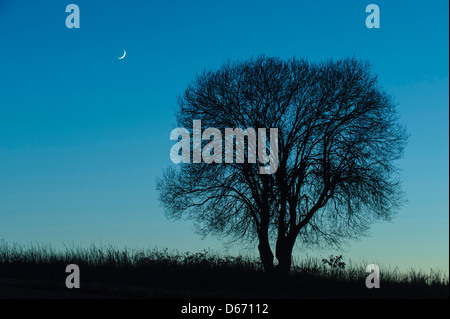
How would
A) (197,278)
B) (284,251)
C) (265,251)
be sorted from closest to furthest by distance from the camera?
(197,278) < (265,251) < (284,251)

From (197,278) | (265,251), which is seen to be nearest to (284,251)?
(265,251)

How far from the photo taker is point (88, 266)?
20188mm

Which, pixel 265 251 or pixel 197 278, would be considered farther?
pixel 265 251

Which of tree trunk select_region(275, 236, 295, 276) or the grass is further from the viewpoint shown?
tree trunk select_region(275, 236, 295, 276)

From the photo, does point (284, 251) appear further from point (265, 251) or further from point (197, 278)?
point (197, 278)

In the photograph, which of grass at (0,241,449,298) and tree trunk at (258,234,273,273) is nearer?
grass at (0,241,449,298)

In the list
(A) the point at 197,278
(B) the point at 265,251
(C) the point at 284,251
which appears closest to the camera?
(A) the point at 197,278

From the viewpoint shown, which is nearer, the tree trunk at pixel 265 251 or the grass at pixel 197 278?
the grass at pixel 197 278
